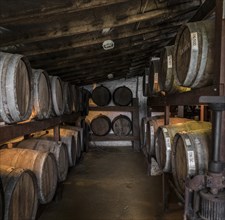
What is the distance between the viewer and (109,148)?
8570 millimetres

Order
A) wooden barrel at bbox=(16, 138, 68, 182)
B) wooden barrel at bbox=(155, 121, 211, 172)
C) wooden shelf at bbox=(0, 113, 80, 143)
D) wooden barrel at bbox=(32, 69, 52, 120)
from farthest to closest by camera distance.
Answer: wooden barrel at bbox=(16, 138, 68, 182) < wooden barrel at bbox=(155, 121, 211, 172) < wooden barrel at bbox=(32, 69, 52, 120) < wooden shelf at bbox=(0, 113, 80, 143)

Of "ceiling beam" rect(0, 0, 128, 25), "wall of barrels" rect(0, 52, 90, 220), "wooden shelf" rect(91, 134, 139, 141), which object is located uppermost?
"ceiling beam" rect(0, 0, 128, 25)

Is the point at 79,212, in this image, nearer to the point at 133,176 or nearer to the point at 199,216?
the point at 133,176

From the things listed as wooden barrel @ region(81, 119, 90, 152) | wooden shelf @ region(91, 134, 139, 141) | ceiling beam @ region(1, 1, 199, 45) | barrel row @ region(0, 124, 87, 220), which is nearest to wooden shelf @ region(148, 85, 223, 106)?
ceiling beam @ region(1, 1, 199, 45)

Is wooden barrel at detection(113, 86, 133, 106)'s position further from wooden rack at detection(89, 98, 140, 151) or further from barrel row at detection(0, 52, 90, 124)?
barrel row at detection(0, 52, 90, 124)

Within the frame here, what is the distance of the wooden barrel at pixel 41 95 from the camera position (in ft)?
8.72

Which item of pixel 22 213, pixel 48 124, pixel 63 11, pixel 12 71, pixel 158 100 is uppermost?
pixel 63 11

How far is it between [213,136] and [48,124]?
2.24m

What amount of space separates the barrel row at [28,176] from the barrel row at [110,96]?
4.41 m

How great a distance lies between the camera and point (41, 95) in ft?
9.09

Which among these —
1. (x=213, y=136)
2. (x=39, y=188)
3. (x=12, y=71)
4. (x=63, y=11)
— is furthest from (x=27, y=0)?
(x=39, y=188)

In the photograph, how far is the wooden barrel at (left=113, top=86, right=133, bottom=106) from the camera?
8.31 m

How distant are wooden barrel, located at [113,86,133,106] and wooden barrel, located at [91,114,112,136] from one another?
84 cm

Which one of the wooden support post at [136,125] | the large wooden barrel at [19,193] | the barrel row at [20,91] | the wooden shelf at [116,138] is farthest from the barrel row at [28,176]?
the wooden support post at [136,125]
